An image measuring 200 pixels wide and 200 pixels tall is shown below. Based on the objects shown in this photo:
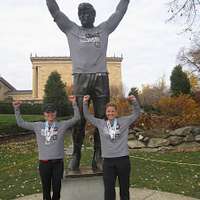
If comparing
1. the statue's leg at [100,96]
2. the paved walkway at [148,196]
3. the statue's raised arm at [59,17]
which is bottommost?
the paved walkway at [148,196]

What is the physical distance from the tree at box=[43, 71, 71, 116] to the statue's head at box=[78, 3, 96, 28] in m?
23.8

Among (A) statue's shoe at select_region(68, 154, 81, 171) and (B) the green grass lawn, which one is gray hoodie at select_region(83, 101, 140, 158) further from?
(B) the green grass lawn

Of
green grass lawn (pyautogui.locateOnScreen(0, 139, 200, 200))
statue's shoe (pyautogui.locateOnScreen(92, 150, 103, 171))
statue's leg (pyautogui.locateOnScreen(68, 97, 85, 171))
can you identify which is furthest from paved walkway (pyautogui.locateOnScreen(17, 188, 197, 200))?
statue's leg (pyautogui.locateOnScreen(68, 97, 85, 171))

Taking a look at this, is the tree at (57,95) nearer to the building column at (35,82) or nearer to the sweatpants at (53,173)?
the sweatpants at (53,173)

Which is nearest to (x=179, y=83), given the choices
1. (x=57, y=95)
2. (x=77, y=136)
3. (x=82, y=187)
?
(x=57, y=95)

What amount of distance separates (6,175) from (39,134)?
5567 mm

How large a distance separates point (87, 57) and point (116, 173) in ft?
5.85

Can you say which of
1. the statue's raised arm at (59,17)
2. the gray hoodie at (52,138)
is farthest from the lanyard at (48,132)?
the statue's raised arm at (59,17)

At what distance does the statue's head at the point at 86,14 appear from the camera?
6.44 meters

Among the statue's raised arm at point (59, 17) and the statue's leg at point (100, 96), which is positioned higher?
the statue's raised arm at point (59, 17)

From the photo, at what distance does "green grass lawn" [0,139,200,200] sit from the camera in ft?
29.1

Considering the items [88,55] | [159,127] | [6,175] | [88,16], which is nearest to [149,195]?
[88,55]

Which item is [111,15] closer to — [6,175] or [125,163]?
[125,163]

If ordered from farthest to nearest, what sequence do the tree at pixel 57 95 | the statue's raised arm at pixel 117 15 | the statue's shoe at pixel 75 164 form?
the tree at pixel 57 95 < the statue's raised arm at pixel 117 15 < the statue's shoe at pixel 75 164
